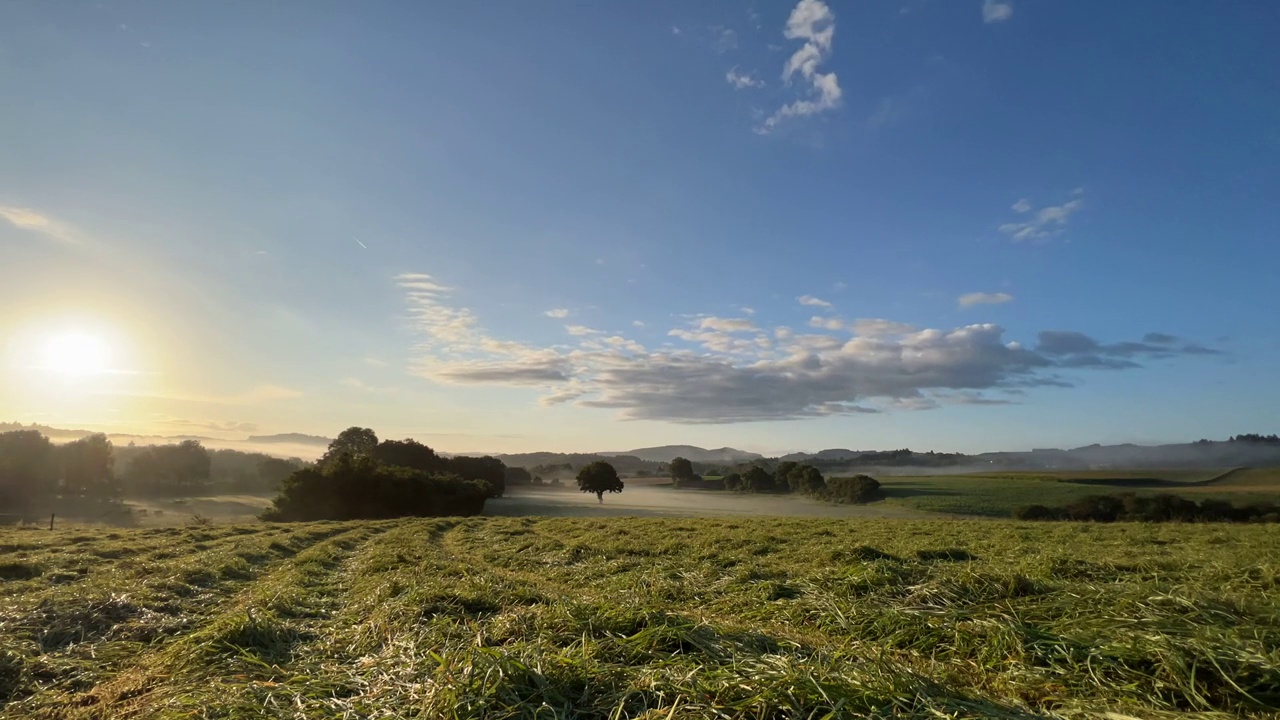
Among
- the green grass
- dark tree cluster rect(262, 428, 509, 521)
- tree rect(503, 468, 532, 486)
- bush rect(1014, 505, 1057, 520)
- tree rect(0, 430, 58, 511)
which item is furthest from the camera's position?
tree rect(503, 468, 532, 486)

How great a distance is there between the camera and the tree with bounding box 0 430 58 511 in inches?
2419

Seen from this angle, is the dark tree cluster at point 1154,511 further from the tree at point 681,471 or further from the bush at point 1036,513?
the tree at point 681,471

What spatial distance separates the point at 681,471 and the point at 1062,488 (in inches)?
1985

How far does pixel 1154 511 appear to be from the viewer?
37.1 metres

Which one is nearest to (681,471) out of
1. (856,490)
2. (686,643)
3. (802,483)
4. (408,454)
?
(802,483)

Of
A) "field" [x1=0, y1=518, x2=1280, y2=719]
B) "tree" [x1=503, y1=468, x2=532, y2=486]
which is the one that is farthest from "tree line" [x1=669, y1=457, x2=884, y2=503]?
"field" [x1=0, y1=518, x2=1280, y2=719]

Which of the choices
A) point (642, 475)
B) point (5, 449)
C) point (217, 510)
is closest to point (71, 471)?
point (5, 449)

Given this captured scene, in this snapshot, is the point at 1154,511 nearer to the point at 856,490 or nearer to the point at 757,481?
the point at 856,490

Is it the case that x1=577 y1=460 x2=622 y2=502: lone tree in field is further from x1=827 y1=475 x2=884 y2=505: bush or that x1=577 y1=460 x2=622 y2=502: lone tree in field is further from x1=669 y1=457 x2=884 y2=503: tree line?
x1=827 y1=475 x2=884 y2=505: bush

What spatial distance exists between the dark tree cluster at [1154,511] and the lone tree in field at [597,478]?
43.8 metres

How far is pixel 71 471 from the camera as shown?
71.9 metres

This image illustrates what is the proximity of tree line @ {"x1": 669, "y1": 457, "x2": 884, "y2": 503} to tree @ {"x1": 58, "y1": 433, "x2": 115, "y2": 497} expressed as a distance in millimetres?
73059

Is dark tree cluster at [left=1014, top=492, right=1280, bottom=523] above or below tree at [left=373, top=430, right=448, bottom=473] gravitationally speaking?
below

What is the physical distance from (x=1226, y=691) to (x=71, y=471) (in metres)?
98.4
